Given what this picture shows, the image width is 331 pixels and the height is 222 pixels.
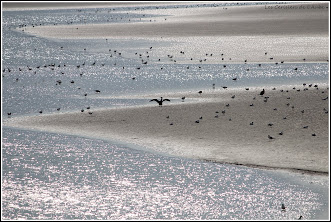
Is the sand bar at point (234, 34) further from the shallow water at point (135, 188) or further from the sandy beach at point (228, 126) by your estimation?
the shallow water at point (135, 188)

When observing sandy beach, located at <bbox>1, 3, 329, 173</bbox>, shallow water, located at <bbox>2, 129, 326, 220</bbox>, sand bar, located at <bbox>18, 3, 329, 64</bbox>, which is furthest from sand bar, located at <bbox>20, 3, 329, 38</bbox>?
shallow water, located at <bbox>2, 129, 326, 220</bbox>

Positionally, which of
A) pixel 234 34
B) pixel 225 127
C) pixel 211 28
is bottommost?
pixel 225 127

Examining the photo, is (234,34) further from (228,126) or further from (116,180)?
(116,180)

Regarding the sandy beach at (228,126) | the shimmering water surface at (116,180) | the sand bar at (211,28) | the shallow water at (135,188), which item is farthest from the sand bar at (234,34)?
the shallow water at (135,188)

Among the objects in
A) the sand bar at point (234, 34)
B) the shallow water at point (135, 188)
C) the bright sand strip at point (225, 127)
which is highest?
the sand bar at point (234, 34)

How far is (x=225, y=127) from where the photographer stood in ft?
70.1

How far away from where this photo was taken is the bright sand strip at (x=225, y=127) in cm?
1817

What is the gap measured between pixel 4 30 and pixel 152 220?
54.5 metres

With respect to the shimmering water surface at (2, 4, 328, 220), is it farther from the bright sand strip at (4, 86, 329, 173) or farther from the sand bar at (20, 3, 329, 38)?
the sand bar at (20, 3, 329, 38)

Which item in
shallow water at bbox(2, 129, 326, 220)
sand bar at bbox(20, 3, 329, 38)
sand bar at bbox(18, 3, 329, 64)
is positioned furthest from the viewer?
sand bar at bbox(20, 3, 329, 38)

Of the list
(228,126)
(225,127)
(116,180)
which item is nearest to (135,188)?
(116,180)

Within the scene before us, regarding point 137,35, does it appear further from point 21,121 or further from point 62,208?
point 62,208

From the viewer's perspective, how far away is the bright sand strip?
1817 centimetres

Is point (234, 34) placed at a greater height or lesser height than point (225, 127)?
greater
